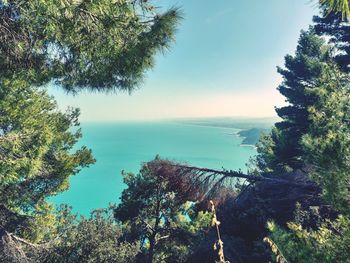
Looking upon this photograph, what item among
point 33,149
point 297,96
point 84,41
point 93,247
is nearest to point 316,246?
point 84,41

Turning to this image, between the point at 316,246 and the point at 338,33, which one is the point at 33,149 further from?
the point at 338,33

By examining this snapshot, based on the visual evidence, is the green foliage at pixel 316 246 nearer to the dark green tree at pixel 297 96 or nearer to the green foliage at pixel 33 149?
the green foliage at pixel 33 149

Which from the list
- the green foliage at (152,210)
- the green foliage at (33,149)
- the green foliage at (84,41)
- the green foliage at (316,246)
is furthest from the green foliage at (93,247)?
the green foliage at (316,246)

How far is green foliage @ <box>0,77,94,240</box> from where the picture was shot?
757 cm

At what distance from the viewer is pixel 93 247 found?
41.1 feet

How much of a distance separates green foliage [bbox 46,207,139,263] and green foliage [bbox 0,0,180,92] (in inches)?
338

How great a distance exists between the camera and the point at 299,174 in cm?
925

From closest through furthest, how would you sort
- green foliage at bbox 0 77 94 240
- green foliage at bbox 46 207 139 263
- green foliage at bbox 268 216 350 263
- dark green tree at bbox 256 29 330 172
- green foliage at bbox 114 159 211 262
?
green foliage at bbox 268 216 350 263 < green foliage at bbox 0 77 94 240 < green foliage at bbox 46 207 139 263 < green foliage at bbox 114 159 211 262 < dark green tree at bbox 256 29 330 172

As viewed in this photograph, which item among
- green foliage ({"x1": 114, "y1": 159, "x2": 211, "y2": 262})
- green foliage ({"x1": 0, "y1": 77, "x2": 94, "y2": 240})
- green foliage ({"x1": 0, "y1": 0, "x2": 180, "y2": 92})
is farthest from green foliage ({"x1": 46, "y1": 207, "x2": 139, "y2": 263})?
green foliage ({"x1": 0, "y1": 0, "x2": 180, "y2": 92})

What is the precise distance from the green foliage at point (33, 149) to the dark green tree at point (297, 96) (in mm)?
12819

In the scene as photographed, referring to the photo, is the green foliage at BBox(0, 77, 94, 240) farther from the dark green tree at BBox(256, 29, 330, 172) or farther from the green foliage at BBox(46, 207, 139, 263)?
the dark green tree at BBox(256, 29, 330, 172)

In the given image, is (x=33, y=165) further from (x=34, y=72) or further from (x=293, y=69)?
(x=293, y=69)

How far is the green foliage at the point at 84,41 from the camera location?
382 centimetres

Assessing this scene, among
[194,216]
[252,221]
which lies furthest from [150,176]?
[252,221]
